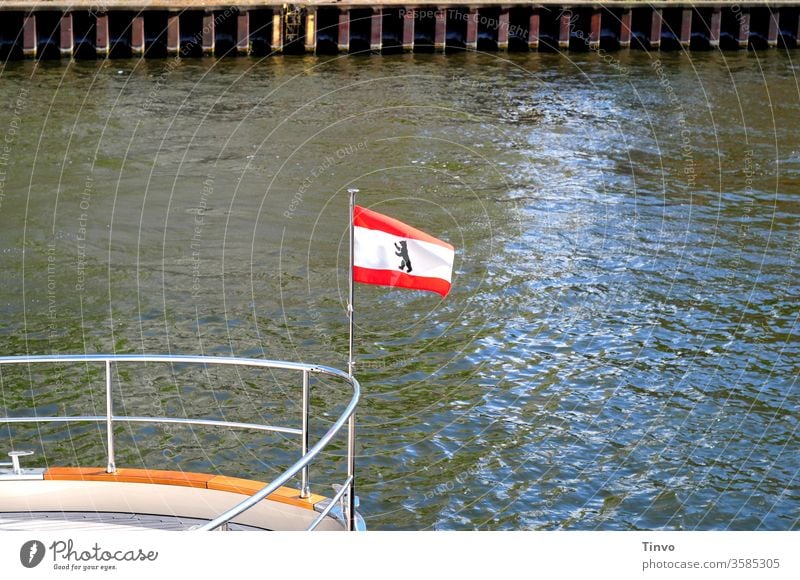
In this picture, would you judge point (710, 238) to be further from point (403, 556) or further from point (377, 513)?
point (403, 556)

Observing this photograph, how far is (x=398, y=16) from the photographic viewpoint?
5497cm

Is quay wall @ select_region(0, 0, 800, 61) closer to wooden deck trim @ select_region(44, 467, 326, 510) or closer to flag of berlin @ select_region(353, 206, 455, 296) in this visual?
A: flag of berlin @ select_region(353, 206, 455, 296)

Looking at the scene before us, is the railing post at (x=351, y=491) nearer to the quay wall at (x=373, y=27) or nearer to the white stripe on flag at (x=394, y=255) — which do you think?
the white stripe on flag at (x=394, y=255)

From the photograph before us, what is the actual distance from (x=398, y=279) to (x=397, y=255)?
0.30m

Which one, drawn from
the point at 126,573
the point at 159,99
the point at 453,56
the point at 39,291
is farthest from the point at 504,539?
the point at 453,56

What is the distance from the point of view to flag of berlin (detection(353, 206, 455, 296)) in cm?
1380

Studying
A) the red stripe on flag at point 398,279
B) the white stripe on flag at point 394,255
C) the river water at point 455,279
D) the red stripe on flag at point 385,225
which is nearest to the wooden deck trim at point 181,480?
the red stripe on flag at point 398,279

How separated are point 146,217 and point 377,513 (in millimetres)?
15866

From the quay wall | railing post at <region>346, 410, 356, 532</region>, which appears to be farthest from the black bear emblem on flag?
the quay wall

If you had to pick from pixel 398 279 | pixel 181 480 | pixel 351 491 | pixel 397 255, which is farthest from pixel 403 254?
pixel 181 480

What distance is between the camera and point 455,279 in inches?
1114

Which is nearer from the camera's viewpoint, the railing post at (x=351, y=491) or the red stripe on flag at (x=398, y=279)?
the railing post at (x=351, y=491)

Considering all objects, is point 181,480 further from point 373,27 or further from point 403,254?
point 373,27

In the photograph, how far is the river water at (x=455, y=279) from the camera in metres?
20.4
